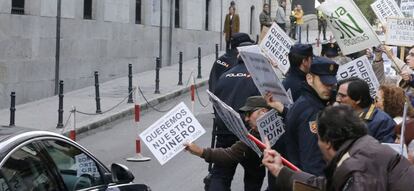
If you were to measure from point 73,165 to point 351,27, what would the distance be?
4.08 m

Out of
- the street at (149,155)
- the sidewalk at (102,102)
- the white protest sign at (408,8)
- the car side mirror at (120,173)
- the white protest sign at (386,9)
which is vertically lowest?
the street at (149,155)

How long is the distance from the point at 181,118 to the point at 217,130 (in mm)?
1882

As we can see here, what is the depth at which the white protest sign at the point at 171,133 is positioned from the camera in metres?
5.46

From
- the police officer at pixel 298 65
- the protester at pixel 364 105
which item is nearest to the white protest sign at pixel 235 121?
the protester at pixel 364 105

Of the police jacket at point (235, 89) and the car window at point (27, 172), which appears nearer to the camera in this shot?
the car window at point (27, 172)

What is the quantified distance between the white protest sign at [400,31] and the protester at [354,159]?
19.6 feet

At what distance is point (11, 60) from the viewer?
17.2 metres

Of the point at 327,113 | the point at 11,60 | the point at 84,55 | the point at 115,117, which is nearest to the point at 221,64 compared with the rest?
the point at 327,113

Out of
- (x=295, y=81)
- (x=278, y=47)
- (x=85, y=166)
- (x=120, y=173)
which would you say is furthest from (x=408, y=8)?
(x=85, y=166)

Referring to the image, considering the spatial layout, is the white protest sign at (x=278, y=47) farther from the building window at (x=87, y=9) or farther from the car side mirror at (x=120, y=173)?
the building window at (x=87, y=9)

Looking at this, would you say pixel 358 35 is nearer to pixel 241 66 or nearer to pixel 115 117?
pixel 241 66

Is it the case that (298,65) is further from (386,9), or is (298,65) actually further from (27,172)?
(386,9)

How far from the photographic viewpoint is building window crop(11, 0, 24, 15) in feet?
58.0

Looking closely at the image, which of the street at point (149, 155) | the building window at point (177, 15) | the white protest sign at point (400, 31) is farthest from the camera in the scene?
the building window at point (177, 15)
